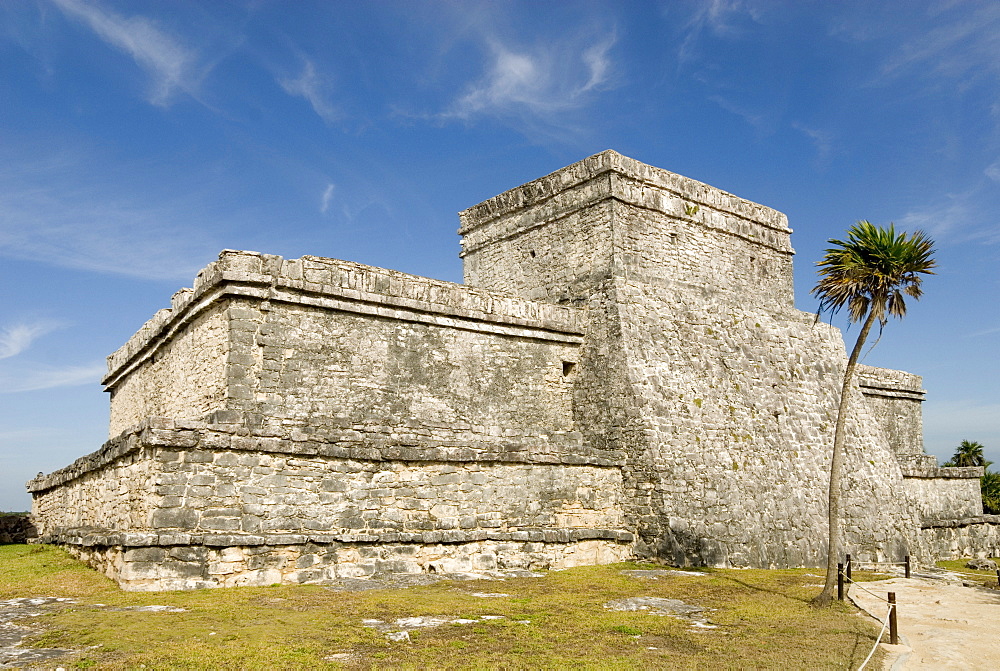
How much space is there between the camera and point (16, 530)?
16828mm

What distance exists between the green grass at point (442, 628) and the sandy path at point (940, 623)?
1.32ft

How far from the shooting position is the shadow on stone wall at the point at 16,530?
53.8 feet

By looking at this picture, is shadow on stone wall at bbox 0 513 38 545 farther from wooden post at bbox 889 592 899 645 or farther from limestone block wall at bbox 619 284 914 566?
wooden post at bbox 889 592 899 645

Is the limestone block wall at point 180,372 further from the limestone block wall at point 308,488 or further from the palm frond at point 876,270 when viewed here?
the palm frond at point 876,270

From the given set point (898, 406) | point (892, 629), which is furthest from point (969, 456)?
point (892, 629)

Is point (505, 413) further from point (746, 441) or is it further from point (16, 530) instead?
point (16, 530)

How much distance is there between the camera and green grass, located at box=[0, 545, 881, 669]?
262 inches

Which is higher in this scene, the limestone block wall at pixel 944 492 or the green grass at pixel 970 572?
the limestone block wall at pixel 944 492

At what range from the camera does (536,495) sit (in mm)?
13008

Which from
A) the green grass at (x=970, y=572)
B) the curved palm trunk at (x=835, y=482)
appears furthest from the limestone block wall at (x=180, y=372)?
the green grass at (x=970, y=572)

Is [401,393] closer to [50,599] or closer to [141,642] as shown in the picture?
[50,599]

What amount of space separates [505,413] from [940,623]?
749cm

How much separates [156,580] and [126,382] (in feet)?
29.1

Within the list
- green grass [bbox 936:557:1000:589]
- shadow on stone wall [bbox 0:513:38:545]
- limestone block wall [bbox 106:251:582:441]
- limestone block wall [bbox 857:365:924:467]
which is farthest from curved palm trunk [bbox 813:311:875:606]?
shadow on stone wall [bbox 0:513:38:545]
